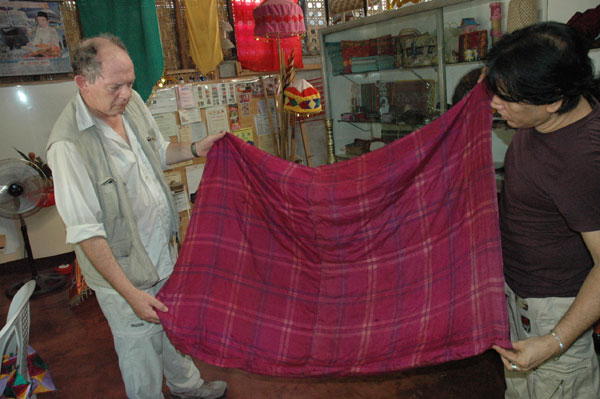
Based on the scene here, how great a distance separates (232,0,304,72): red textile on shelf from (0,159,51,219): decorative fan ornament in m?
2.14

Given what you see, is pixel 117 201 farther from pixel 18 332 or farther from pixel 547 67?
pixel 547 67

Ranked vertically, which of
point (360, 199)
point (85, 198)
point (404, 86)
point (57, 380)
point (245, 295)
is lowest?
point (57, 380)

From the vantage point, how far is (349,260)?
67.7 inches

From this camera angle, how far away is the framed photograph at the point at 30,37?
3758mm

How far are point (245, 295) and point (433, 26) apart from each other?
7.46 feet

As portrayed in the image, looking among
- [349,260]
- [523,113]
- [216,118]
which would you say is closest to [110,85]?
[349,260]

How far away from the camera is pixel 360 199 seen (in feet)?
5.57

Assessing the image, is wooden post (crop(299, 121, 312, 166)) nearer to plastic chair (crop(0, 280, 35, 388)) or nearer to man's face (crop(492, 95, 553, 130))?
plastic chair (crop(0, 280, 35, 388))

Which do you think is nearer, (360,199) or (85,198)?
(85,198)

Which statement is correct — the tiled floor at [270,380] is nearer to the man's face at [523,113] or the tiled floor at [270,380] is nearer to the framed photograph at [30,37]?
the man's face at [523,113]

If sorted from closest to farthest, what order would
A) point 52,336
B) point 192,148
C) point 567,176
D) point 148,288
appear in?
point 567,176 → point 148,288 → point 192,148 → point 52,336

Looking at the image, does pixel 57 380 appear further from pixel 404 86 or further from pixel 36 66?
pixel 404 86

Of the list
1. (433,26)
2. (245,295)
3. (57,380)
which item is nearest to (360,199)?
(245,295)

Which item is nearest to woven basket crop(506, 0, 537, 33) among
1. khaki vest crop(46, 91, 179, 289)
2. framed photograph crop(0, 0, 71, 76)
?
khaki vest crop(46, 91, 179, 289)
